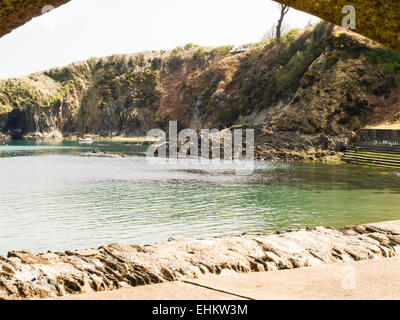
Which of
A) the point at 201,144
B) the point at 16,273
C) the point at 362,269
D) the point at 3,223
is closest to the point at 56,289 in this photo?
the point at 16,273

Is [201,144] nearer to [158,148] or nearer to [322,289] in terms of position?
[158,148]

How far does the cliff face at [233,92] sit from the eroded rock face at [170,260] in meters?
39.3

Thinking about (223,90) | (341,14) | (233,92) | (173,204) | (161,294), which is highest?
(223,90)

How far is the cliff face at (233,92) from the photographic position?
155 feet

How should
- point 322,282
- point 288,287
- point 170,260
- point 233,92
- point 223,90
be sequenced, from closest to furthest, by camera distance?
point 288,287, point 322,282, point 170,260, point 233,92, point 223,90

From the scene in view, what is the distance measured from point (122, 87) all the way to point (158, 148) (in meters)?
73.9

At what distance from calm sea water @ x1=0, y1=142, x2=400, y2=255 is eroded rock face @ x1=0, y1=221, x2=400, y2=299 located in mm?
6722

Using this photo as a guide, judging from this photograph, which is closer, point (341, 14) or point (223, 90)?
point (341, 14)

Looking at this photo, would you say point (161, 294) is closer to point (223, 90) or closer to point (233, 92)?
point (233, 92)

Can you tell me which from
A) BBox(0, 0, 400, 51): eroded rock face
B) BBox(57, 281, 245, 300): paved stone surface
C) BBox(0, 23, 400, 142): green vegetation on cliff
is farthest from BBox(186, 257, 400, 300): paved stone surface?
BBox(0, 23, 400, 142): green vegetation on cliff

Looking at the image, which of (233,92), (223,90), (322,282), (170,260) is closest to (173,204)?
(170,260)

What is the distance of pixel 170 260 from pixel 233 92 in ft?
246

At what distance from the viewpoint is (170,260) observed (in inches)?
216

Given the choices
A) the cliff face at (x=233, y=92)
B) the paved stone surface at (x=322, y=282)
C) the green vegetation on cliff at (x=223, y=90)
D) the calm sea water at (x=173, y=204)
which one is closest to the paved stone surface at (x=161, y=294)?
the paved stone surface at (x=322, y=282)
